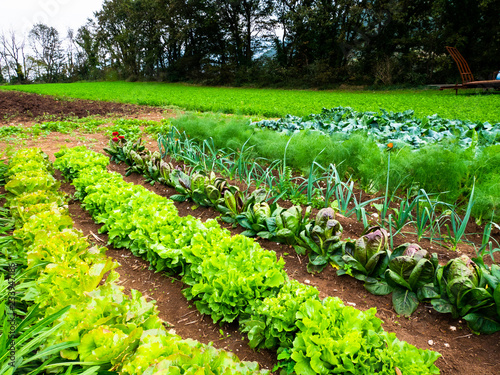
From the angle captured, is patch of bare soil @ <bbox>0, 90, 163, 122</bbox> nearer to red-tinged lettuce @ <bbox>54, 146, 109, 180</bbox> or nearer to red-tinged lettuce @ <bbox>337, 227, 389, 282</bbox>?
red-tinged lettuce @ <bbox>54, 146, 109, 180</bbox>

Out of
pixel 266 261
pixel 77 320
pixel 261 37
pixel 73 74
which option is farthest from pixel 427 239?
pixel 73 74

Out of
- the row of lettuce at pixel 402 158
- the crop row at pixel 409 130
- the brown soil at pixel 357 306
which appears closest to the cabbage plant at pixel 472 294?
the brown soil at pixel 357 306

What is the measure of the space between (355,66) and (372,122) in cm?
2484

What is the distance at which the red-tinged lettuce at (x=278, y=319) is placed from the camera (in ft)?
6.67

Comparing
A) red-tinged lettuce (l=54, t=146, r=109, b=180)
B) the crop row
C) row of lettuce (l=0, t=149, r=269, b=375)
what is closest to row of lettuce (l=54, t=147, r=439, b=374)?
row of lettuce (l=0, t=149, r=269, b=375)

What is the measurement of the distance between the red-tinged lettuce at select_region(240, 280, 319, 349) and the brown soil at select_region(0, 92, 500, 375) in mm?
150

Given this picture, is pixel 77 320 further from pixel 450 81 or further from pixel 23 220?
pixel 450 81

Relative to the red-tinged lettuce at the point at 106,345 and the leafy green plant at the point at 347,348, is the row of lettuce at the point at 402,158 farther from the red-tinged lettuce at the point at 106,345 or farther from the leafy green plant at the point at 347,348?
the red-tinged lettuce at the point at 106,345

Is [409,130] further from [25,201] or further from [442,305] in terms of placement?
[25,201]

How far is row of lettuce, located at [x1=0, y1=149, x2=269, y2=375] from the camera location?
1581 mm

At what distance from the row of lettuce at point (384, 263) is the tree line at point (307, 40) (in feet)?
85.1

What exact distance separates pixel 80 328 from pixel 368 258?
2182 millimetres

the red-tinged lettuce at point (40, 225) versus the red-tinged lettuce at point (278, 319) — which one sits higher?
the red-tinged lettuce at point (40, 225)

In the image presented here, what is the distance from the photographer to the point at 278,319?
2062mm
